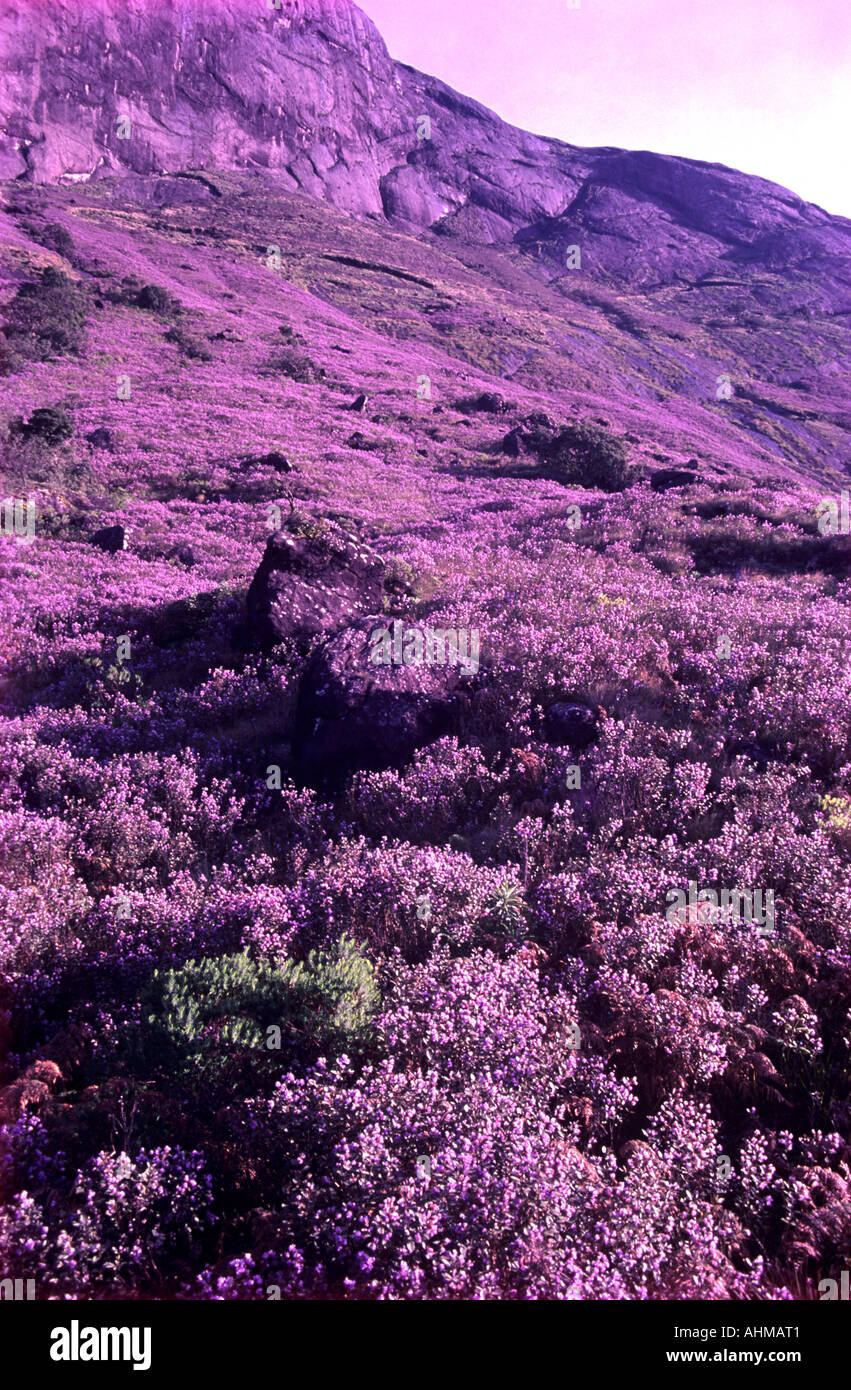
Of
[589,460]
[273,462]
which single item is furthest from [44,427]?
[589,460]

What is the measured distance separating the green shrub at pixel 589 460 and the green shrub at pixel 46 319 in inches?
971

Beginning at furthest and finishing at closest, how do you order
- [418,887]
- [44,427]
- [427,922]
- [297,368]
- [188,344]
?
1. [297,368]
2. [188,344]
3. [44,427]
4. [418,887]
5. [427,922]

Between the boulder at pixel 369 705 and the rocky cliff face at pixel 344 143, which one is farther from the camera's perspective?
the rocky cliff face at pixel 344 143

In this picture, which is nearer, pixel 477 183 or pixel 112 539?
pixel 112 539

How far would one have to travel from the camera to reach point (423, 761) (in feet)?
22.7

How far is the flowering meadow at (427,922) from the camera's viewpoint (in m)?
2.90

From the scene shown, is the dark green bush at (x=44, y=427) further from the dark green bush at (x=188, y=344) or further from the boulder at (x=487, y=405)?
the boulder at (x=487, y=405)

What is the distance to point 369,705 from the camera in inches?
288

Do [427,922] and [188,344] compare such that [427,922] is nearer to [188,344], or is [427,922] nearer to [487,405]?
[487,405]

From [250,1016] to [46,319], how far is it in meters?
42.1

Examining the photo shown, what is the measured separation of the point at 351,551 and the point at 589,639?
13.0 feet

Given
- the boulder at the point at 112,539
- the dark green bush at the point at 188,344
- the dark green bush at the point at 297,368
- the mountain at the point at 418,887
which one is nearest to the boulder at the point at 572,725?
the mountain at the point at 418,887

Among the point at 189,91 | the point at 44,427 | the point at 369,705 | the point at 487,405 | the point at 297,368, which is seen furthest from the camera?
the point at 189,91
